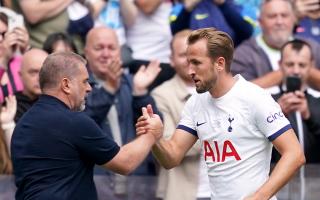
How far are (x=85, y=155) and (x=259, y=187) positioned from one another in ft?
3.63

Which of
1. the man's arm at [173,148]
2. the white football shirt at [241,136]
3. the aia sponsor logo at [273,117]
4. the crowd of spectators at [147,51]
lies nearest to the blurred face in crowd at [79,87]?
the man's arm at [173,148]

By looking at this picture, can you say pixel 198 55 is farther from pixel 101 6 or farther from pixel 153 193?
pixel 101 6

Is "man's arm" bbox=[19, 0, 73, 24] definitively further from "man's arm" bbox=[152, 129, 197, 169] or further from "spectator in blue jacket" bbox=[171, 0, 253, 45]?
"man's arm" bbox=[152, 129, 197, 169]

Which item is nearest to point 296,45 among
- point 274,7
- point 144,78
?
point 274,7

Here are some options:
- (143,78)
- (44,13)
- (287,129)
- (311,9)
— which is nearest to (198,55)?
(287,129)

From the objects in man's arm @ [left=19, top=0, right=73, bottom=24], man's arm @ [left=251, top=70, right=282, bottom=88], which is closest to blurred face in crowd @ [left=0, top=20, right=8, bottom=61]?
man's arm @ [left=19, top=0, right=73, bottom=24]

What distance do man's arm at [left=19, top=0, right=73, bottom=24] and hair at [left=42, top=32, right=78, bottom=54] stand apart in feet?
0.96

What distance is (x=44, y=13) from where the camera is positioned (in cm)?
874

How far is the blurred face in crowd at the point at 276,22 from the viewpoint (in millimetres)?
8938

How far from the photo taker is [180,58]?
8.47m

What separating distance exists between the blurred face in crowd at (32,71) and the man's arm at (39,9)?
679 mm

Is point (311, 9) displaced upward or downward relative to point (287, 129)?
downward

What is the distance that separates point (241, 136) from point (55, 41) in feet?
9.78

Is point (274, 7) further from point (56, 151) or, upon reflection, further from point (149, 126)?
point (56, 151)
